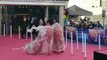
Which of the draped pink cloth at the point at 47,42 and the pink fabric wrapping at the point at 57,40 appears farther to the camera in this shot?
the pink fabric wrapping at the point at 57,40

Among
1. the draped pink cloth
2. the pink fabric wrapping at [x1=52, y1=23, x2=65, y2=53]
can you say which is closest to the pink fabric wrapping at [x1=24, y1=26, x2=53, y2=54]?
the draped pink cloth

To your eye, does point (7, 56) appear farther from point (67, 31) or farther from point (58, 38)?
point (67, 31)

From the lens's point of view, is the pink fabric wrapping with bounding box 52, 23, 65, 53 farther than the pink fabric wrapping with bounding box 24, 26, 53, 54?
Yes

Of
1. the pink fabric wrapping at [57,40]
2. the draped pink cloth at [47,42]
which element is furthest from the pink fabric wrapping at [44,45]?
the pink fabric wrapping at [57,40]

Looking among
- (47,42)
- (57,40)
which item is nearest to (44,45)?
(47,42)

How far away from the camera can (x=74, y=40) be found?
24.2 metres

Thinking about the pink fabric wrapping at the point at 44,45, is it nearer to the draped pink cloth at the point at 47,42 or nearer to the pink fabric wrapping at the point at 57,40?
the draped pink cloth at the point at 47,42

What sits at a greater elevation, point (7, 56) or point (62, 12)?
point (62, 12)

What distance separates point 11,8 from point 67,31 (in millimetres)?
9552

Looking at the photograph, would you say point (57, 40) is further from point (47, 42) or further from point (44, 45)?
point (44, 45)

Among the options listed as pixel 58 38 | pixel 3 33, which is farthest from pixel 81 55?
pixel 3 33

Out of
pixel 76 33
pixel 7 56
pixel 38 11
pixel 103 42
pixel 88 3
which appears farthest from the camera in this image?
pixel 88 3

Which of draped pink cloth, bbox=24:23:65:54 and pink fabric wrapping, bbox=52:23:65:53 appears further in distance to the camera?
pink fabric wrapping, bbox=52:23:65:53

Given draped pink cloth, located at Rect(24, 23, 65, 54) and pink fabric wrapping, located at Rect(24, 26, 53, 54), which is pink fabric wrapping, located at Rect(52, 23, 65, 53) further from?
pink fabric wrapping, located at Rect(24, 26, 53, 54)
